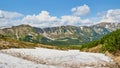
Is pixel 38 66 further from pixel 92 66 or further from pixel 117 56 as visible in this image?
pixel 117 56

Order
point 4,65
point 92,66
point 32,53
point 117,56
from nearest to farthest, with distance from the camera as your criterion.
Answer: point 4,65
point 92,66
point 32,53
point 117,56

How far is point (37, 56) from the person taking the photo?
52188mm

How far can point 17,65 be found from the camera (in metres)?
39.7

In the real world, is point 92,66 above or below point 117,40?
below

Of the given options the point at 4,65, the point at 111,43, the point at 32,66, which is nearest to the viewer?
the point at 4,65

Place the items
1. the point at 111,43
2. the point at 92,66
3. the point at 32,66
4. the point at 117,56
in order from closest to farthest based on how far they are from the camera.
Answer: the point at 32,66
the point at 92,66
the point at 117,56
the point at 111,43

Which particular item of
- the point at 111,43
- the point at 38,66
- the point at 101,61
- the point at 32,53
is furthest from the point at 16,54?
the point at 111,43

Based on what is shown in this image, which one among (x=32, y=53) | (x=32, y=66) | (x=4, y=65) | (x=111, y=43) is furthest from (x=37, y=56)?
(x=111, y=43)

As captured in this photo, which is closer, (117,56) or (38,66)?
(38,66)

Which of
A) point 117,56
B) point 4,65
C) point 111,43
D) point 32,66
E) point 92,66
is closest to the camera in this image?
point 4,65

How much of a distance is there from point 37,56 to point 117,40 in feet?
93.9

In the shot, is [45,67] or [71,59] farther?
[71,59]

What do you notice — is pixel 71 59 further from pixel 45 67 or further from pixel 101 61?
pixel 45 67

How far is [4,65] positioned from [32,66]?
5.57 meters
